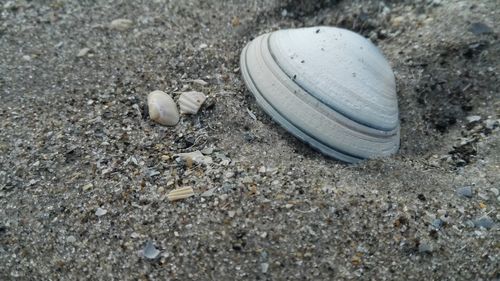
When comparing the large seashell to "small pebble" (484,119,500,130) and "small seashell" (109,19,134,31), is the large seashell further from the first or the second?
"small seashell" (109,19,134,31)

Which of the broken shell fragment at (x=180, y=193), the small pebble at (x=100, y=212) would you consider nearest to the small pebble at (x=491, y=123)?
the broken shell fragment at (x=180, y=193)

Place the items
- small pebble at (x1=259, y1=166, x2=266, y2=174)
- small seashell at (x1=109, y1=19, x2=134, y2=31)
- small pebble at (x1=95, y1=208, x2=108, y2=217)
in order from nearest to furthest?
1. small pebble at (x1=95, y1=208, x2=108, y2=217)
2. small pebble at (x1=259, y1=166, x2=266, y2=174)
3. small seashell at (x1=109, y1=19, x2=134, y2=31)

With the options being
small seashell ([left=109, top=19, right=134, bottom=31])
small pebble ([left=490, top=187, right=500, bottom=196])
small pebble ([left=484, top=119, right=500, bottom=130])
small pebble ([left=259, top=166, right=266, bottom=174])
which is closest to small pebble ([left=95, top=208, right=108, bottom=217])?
small pebble ([left=259, top=166, right=266, bottom=174])

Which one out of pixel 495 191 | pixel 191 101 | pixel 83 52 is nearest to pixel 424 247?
pixel 495 191

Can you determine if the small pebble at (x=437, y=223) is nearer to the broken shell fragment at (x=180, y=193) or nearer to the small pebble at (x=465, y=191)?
the small pebble at (x=465, y=191)

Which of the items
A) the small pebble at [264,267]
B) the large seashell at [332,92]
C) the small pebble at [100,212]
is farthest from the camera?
the large seashell at [332,92]

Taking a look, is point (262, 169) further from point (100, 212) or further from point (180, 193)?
point (100, 212)
